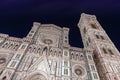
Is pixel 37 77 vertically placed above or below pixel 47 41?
below

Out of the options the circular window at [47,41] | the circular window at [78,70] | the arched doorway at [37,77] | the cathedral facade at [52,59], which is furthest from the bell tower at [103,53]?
the arched doorway at [37,77]

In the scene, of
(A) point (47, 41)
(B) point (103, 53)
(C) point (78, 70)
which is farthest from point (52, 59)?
(B) point (103, 53)

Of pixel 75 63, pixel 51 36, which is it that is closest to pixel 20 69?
pixel 75 63

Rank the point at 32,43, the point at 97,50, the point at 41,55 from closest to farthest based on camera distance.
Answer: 1. the point at 41,55
2. the point at 32,43
3. the point at 97,50

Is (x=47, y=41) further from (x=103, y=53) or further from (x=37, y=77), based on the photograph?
(x=103, y=53)

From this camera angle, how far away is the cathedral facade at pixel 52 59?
45.0 feet

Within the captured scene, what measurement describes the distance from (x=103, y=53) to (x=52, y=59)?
852 cm

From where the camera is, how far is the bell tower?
15.9 meters

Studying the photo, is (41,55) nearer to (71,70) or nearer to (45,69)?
(45,69)

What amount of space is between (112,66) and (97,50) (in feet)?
12.2

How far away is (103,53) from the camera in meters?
19.1

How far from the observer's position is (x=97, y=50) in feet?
64.5

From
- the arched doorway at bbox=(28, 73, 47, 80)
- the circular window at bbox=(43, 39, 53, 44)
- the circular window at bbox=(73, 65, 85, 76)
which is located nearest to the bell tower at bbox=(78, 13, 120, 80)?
the circular window at bbox=(73, 65, 85, 76)

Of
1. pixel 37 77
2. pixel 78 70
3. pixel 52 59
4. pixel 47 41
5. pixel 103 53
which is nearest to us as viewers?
pixel 37 77
